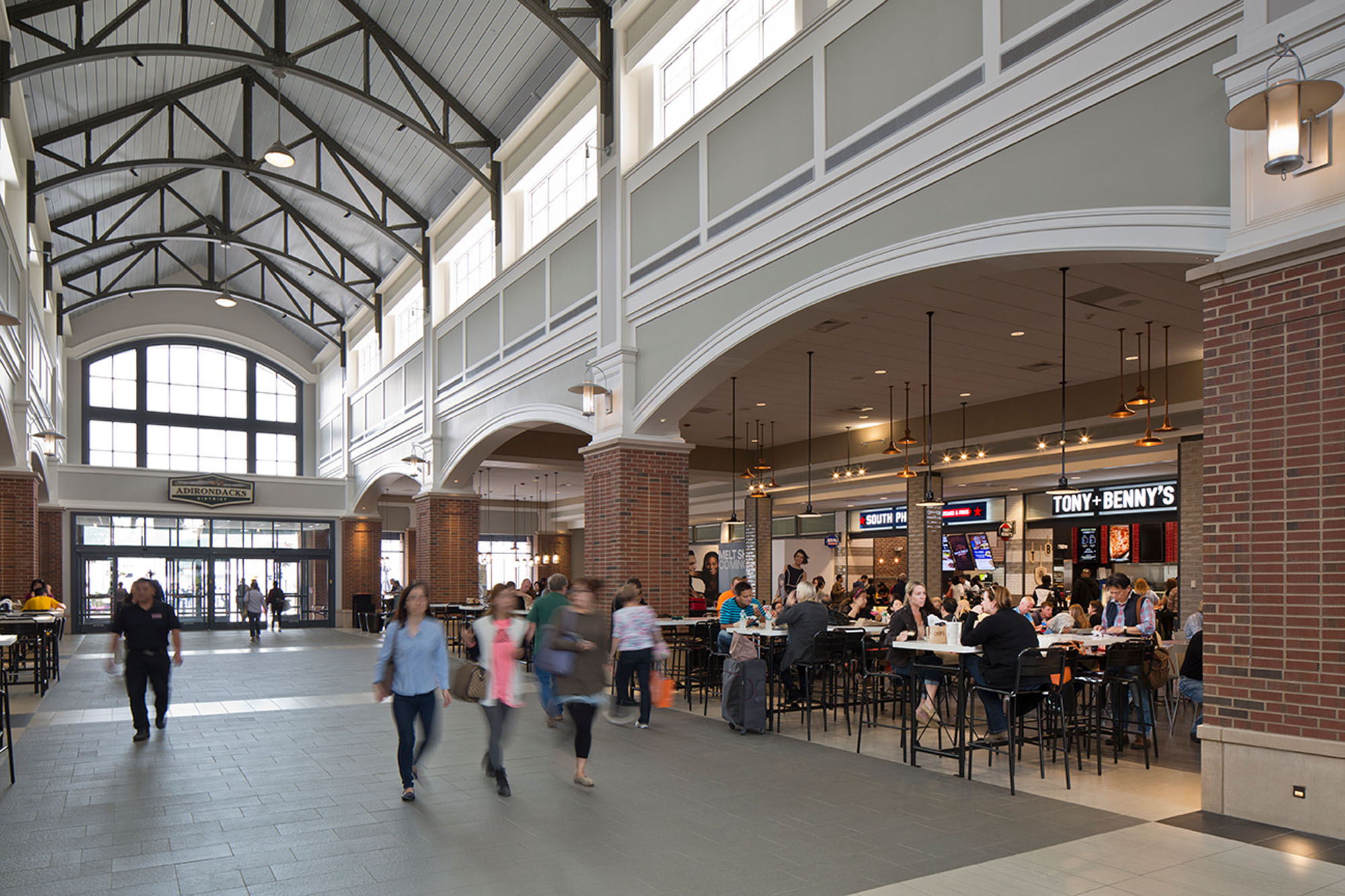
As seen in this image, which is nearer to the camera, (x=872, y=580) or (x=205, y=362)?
(x=872, y=580)

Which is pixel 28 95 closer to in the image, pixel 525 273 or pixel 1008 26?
pixel 525 273

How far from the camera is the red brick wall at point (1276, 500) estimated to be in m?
5.39

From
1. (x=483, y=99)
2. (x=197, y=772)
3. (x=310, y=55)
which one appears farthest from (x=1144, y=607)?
(x=310, y=55)

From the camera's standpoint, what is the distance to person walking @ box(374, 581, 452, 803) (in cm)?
650

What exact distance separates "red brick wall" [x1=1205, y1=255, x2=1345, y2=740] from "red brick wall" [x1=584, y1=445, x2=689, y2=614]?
7818mm

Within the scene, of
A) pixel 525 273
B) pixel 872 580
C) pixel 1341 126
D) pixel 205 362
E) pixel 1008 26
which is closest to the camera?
pixel 1341 126

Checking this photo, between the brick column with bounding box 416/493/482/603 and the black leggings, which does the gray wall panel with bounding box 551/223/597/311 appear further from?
the black leggings

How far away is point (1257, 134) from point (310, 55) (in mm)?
16518

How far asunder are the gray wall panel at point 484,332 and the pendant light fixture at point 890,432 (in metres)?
7.03

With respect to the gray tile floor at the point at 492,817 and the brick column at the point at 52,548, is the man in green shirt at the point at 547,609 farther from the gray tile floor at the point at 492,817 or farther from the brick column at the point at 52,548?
the brick column at the point at 52,548

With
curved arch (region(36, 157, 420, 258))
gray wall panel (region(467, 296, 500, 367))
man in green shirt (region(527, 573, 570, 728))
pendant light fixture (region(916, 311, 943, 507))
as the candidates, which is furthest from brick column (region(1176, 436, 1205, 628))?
curved arch (region(36, 157, 420, 258))

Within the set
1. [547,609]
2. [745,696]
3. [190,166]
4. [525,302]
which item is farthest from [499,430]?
[745,696]

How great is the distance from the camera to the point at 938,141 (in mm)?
8023

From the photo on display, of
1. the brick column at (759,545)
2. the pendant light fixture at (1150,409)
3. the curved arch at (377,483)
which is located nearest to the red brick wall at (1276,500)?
the pendant light fixture at (1150,409)
